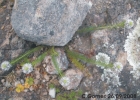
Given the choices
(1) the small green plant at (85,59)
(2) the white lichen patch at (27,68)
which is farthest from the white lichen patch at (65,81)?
(2) the white lichen patch at (27,68)

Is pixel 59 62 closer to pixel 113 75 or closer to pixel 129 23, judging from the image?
pixel 113 75

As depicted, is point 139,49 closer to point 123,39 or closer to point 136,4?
point 123,39

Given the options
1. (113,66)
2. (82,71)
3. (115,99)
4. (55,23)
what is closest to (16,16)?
(55,23)

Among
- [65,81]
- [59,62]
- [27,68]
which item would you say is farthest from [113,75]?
[27,68]

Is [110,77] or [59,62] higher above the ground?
[59,62]

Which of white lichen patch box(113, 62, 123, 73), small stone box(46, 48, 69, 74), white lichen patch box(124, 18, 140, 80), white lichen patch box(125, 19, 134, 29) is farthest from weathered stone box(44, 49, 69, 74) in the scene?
white lichen patch box(125, 19, 134, 29)

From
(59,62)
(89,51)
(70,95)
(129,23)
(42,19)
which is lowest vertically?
(70,95)
